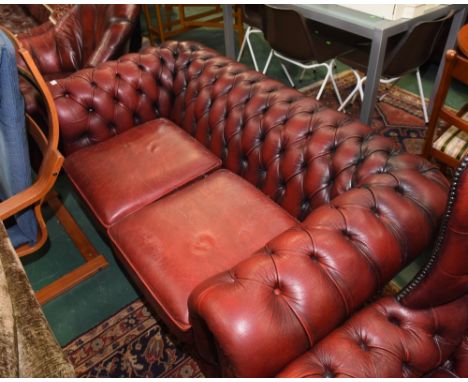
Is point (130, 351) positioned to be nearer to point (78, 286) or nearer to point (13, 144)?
point (78, 286)

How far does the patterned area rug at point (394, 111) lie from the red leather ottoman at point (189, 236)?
1.43m

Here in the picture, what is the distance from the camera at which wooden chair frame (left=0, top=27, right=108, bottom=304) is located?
122cm

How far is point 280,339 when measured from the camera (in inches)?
33.9

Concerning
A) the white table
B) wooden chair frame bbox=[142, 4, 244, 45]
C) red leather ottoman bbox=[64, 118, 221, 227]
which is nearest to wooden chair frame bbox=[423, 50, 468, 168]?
the white table

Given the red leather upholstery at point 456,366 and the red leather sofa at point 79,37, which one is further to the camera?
the red leather sofa at point 79,37

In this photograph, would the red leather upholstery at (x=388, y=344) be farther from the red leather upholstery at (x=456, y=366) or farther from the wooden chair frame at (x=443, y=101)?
the wooden chair frame at (x=443, y=101)

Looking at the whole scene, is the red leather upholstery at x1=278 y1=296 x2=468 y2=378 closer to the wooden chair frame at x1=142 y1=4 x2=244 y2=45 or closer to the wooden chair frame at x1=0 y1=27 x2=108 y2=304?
the wooden chair frame at x1=0 y1=27 x2=108 y2=304

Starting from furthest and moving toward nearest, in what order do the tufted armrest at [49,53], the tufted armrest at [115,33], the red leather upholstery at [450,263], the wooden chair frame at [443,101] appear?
the tufted armrest at [49,53]
the tufted armrest at [115,33]
the wooden chair frame at [443,101]
the red leather upholstery at [450,263]

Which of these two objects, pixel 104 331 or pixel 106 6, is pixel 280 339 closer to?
pixel 104 331

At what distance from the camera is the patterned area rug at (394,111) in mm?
2498

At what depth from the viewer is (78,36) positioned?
246 centimetres

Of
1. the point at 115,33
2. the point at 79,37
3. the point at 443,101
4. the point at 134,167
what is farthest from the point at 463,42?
the point at 79,37

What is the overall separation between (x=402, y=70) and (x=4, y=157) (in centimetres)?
200

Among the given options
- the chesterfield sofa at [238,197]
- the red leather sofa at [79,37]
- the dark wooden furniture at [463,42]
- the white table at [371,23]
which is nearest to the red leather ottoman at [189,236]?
the chesterfield sofa at [238,197]
